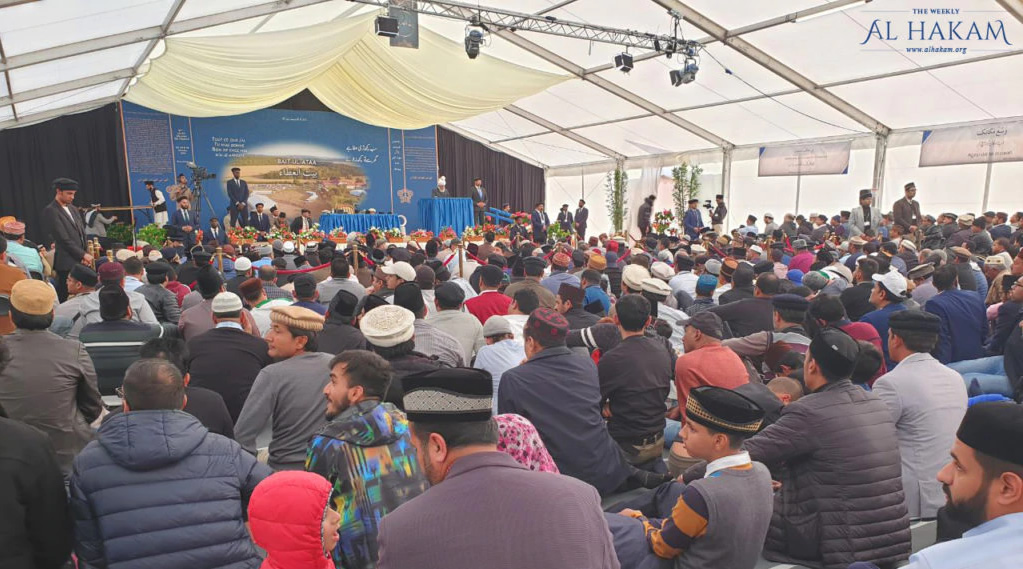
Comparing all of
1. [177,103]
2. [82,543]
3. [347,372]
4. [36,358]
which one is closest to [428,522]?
[347,372]

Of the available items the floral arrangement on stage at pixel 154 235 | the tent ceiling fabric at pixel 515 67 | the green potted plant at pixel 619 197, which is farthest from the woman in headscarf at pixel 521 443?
the green potted plant at pixel 619 197

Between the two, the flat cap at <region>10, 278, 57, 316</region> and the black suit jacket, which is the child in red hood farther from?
the black suit jacket

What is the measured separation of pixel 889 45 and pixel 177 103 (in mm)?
12502

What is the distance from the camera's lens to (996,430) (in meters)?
1.20

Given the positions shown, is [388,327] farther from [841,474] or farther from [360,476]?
[841,474]

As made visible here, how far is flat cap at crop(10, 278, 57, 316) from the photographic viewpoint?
258 cm

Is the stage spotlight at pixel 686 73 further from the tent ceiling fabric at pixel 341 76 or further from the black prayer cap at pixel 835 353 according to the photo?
the black prayer cap at pixel 835 353

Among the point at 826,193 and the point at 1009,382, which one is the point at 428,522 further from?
the point at 826,193

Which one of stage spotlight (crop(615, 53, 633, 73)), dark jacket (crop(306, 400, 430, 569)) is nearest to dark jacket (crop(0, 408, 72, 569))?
dark jacket (crop(306, 400, 430, 569))

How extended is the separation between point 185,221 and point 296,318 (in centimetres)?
1098

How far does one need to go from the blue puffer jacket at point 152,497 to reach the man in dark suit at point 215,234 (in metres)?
10.8

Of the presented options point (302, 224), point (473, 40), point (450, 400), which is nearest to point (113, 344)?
point (450, 400)

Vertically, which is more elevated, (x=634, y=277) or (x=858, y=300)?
(x=634, y=277)

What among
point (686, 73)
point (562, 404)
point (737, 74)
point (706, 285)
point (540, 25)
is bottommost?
point (562, 404)
